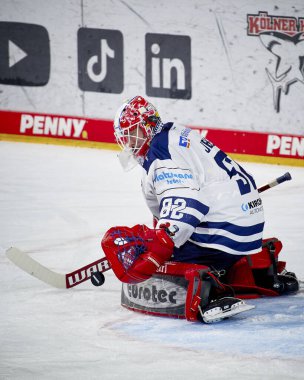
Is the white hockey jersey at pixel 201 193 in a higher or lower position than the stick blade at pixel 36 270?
higher

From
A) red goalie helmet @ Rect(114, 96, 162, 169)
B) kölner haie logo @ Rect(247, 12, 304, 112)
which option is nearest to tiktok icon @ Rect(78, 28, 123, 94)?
kölner haie logo @ Rect(247, 12, 304, 112)

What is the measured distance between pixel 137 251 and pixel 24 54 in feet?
15.7

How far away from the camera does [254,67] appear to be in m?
8.02

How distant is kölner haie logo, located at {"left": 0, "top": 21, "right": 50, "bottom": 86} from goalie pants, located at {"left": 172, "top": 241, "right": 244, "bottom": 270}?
4.47 metres

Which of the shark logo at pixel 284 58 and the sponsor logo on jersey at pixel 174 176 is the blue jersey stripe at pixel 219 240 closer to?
the sponsor logo on jersey at pixel 174 176

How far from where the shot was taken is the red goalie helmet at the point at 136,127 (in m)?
4.24

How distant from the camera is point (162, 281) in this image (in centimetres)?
415

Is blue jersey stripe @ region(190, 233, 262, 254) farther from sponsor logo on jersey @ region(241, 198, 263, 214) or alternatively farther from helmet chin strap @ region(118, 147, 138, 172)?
helmet chin strap @ region(118, 147, 138, 172)

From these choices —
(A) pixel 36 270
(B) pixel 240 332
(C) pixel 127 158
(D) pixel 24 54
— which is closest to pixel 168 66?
(D) pixel 24 54

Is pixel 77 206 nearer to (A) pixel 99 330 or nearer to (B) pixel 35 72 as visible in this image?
(B) pixel 35 72

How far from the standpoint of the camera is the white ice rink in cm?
341

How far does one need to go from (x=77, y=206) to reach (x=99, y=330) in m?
2.72

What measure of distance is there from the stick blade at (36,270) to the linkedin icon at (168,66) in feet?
12.4

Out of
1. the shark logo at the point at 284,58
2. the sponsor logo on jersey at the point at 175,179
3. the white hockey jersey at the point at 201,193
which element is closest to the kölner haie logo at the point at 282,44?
the shark logo at the point at 284,58
